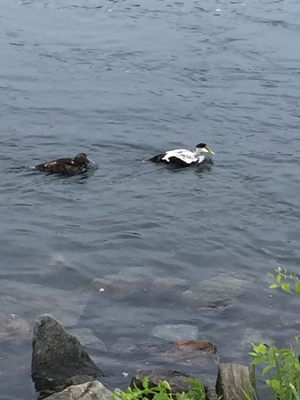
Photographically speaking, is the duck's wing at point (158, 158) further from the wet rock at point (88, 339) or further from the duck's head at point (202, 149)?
the wet rock at point (88, 339)

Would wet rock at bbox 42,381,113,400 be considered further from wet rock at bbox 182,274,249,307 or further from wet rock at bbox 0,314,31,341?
wet rock at bbox 182,274,249,307

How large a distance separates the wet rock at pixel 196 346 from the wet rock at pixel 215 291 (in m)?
0.71

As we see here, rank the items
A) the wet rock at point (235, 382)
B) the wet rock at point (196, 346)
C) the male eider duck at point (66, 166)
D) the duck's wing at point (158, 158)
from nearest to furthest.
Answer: the wet rock at point (235, 382) < the wet rock at point (196, 346) < the male eider duck at point (66, 166) < the duck's wing at point (158, 158)

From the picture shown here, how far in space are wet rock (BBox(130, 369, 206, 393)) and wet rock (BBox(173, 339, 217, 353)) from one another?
0.88 m

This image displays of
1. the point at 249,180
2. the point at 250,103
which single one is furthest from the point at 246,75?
the point at 249,180

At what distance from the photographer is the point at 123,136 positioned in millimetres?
12219

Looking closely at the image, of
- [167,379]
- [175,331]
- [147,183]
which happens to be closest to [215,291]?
[175,331]

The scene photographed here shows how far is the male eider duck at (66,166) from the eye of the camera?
35.1 ft

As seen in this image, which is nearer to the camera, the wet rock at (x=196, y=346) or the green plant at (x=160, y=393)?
the green plant at (x=160, y=393)

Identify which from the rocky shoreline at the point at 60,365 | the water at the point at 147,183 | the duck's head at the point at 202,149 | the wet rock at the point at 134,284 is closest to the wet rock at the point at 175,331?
the water at the point at 147,183

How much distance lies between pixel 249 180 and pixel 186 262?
230 cm

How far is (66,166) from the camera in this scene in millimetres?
10727

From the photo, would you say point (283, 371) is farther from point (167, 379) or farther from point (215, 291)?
point (215, 291)

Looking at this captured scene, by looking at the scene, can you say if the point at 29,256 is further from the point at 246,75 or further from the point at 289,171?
the point at 246,75
